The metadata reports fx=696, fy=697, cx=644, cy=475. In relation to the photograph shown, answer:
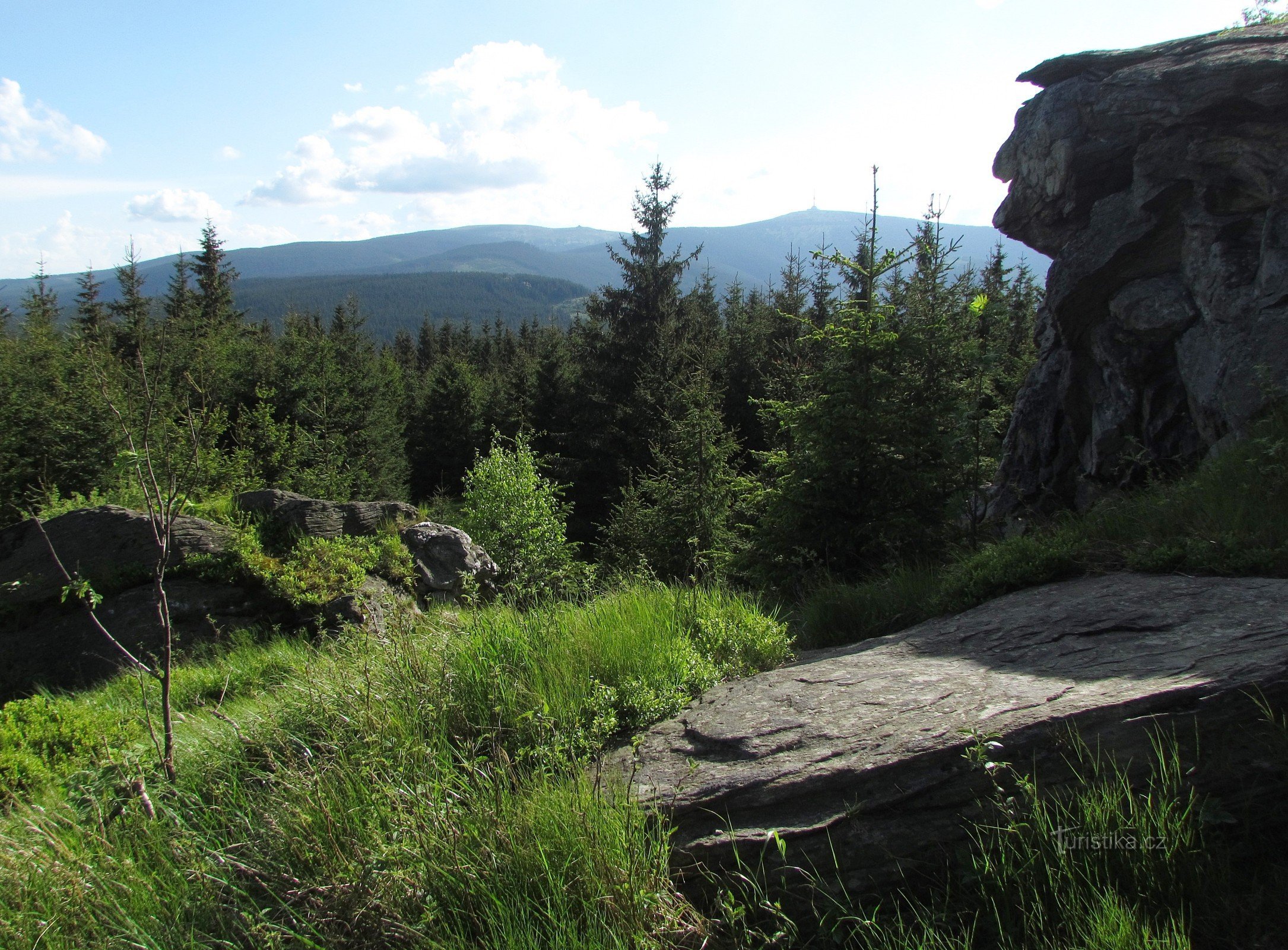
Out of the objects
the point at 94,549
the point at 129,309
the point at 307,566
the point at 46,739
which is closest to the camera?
the point at 46,739

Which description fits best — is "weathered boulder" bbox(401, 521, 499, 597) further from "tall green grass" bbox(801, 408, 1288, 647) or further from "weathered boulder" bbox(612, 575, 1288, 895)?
"weathered boulder" bbox(612, 575, 1288, 895)

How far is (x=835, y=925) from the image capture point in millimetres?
2535

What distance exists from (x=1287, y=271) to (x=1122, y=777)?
727cm

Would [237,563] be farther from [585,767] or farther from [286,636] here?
[585,767]

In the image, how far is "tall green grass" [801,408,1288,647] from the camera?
16.1 feet

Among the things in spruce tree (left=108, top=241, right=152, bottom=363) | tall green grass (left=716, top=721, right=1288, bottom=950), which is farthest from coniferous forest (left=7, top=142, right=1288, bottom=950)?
spruce tree (left=108, top=241, right=152, bottom=363)

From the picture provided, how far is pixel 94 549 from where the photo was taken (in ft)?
31.3

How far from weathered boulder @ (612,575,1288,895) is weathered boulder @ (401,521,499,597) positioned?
7156 millimetres

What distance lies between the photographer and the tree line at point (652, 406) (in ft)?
27.3

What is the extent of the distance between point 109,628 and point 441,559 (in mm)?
4133

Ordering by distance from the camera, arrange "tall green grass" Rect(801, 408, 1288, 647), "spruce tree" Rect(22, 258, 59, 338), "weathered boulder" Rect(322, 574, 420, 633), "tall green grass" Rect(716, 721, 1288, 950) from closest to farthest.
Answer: "tall green grass" Rect(716, 721, 1288, 950)
"tall green grass" Rect(801, 408, 1288, 647)
"weathered boulder" Rect(322, 574, 420, 633)
"spruce tree" Rect(22, 258, 59, 338)

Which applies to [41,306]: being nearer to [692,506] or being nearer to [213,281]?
[213,281]

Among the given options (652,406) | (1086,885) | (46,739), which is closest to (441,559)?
(46,739)

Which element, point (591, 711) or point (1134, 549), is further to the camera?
point (1134, 549)
